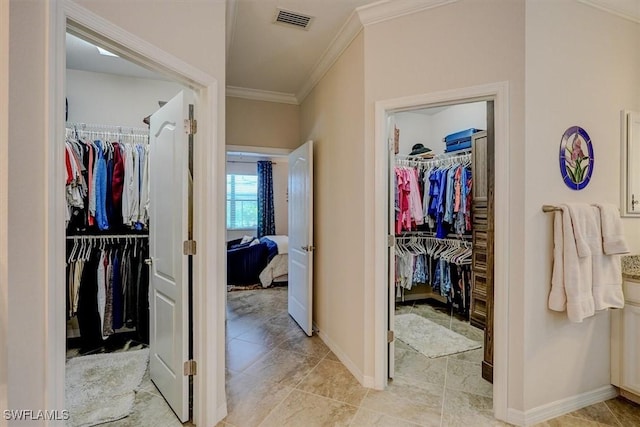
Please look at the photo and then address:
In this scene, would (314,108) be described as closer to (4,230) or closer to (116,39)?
(116,39)

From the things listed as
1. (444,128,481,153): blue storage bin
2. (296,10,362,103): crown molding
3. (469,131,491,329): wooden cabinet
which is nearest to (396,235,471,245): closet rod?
(469,131,491,329): wooden cabinet

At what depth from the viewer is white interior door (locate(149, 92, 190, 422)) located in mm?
1895

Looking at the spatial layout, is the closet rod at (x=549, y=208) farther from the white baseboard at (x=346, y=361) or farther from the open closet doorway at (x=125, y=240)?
the open closet doorway at (x=125, y=240)

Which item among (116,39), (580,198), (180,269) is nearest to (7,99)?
(116,39)

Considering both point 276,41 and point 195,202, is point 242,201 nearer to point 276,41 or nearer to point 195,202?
point 276,41

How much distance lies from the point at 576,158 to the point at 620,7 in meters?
1.10

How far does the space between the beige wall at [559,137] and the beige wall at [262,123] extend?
8.95 feet

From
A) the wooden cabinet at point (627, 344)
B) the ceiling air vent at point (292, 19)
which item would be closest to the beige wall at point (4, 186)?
the ceiling air vent at point (292, 19)

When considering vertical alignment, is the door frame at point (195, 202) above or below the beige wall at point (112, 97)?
below

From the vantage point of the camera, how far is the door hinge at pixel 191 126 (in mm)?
1880

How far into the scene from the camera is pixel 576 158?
78.8 inches

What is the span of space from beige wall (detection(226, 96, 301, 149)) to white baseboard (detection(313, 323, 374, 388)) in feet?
7.67

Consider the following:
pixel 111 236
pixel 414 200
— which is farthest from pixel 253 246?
pixel 414 200

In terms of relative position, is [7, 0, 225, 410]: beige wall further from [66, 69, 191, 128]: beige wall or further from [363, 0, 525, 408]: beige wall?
[66, 69, 191, 128]: beige wall
